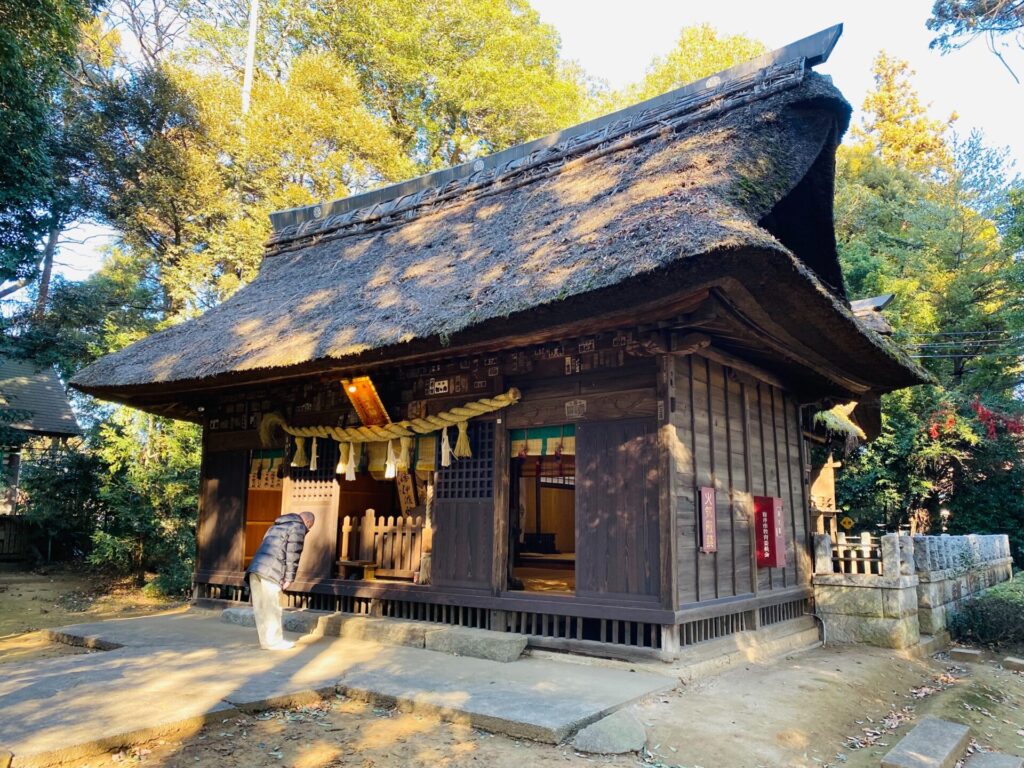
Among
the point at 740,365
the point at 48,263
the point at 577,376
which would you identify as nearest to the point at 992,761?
the point at 740,365

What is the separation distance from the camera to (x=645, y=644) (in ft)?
22.1

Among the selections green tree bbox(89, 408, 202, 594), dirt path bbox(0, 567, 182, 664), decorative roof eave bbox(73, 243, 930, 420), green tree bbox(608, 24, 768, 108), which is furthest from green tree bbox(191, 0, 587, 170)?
decorative roof eave bbox(73, 243, 930, 420)

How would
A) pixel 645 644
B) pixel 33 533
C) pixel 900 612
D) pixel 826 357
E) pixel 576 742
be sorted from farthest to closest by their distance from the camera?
pixel 33 533
pixel 900 612
pixel 826 357
pixel 645 644
pixel 576 742

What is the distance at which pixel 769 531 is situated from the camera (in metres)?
8.13

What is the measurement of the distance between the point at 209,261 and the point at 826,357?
1505 centimetres

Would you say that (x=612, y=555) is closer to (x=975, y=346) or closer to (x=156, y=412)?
(x=156, y=412)

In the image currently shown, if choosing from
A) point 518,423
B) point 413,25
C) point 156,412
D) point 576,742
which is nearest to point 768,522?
point 518,423

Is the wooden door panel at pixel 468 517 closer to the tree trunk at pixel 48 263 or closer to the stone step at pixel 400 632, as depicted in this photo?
the stone step at pixel 400 632

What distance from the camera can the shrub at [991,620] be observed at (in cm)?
980

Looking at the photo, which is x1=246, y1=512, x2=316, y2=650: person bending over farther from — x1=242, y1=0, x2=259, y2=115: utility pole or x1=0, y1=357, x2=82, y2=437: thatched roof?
x1=242, y1=0, x2=259, y2=115: utility pole

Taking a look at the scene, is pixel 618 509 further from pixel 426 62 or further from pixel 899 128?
pixel 899 128

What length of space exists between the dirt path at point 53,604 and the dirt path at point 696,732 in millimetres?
4547

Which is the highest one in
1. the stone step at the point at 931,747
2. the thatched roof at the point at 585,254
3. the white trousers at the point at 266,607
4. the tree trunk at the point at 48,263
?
the tree trunk at the point at 48,263

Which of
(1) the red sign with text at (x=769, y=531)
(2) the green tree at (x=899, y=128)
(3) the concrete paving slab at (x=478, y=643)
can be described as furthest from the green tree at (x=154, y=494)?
(2) the green tree at (x=899, y=128)
